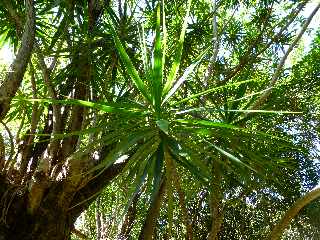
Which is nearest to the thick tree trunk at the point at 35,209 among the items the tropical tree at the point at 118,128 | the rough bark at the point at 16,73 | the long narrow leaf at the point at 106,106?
the tropical tree at the point at 118,128

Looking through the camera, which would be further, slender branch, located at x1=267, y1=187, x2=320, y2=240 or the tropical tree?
slender branch, located at x1=267, y1=187, x2=320, y2=240

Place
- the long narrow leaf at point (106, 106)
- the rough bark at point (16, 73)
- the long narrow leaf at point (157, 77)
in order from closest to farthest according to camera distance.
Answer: the long narrow leaf at point (106, 106) < the long narrow leaf at point (157, 77) < the rough bark at point (16, 73)

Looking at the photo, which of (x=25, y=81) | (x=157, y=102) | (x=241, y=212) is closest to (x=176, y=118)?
(x=157, y=102)

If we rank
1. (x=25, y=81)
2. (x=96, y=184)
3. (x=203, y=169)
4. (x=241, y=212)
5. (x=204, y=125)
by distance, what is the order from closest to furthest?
(x=204, y=125) → (x=203, y=169) → (x=96, y=184) → (x=25, y=81) → (x=241, y=212)

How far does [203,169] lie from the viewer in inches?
91.5

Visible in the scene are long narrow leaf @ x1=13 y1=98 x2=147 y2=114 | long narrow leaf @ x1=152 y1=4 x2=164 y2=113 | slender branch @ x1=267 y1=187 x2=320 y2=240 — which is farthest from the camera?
slender branch @ x1=267 y1=187 x2=320 y2=240

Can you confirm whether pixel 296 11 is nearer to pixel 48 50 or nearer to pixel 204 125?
pixel 48 50

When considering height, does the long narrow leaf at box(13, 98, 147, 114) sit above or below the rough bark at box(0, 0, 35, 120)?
below

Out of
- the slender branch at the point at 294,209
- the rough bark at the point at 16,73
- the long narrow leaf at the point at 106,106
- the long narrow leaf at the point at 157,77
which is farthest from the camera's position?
the slender branch at the point at 294,209

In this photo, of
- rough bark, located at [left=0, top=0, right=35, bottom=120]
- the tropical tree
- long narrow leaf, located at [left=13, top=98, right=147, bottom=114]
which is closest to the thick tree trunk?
the tropical tree

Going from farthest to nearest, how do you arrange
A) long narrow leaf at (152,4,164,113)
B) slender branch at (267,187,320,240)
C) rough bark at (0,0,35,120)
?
slender branch at (267,187,320,240) < rough bark at (0,0,35,120) < long narrow leaf at (152,4,164,113)

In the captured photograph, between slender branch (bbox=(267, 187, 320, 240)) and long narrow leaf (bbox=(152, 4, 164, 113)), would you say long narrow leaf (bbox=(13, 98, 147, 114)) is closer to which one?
long narrow leaf (bbox=(152, 4, 164, 113))

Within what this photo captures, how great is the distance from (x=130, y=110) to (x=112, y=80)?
88.4 inches

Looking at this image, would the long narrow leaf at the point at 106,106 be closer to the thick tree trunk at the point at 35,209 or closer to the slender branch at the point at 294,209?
the thick tree trunk at the point at 35,209
